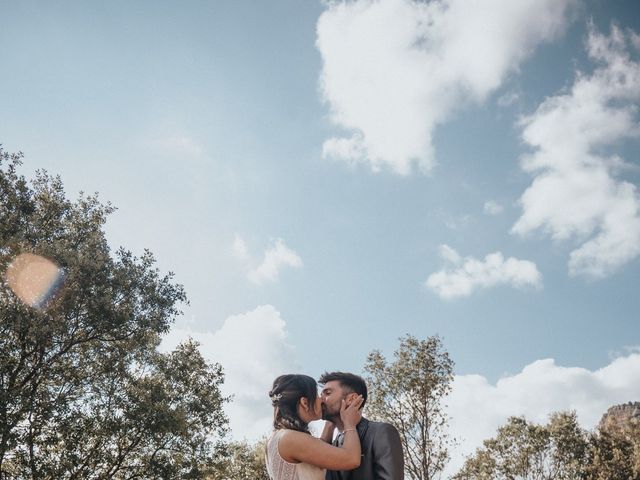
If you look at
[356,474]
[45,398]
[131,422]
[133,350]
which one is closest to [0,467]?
[45,398]

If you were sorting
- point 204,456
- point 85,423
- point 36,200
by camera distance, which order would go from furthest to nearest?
1. point 204,456
2. point 36,200
3. point 85,423

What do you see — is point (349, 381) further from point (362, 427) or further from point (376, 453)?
point (376, 453)

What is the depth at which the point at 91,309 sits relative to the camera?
19.5m

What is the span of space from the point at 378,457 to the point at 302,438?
2.98 feet

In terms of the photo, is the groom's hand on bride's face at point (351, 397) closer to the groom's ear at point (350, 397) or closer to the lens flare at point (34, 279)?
the groom's ear at point (350, 397)

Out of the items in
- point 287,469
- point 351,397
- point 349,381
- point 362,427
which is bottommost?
point 287,469

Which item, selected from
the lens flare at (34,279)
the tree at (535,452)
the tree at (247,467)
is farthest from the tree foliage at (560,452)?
the lens flare at (34,279)

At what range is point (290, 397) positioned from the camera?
482cm

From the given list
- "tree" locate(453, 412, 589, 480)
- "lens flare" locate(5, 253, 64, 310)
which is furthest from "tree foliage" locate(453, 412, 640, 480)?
"lens flare" locate(5, 253, 64, 310)

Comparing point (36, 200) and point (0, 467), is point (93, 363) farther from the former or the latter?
point (36, 200)

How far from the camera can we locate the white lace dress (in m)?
4.39

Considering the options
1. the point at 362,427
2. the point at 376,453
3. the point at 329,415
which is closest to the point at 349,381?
the point at 329,415

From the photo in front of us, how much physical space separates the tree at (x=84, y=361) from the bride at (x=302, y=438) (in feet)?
54.5

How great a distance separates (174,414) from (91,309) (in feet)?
20.0
